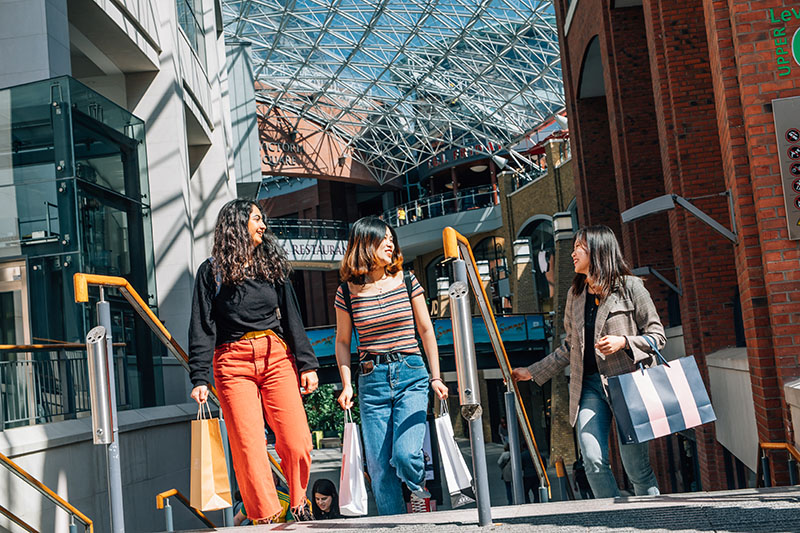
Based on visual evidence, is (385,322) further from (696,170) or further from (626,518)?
(696,170)

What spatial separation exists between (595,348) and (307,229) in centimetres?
4131

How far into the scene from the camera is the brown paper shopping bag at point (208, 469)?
Result: 4180 millimetres

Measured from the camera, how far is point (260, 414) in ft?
14.1

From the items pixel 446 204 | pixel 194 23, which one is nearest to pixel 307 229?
pixel 446 204

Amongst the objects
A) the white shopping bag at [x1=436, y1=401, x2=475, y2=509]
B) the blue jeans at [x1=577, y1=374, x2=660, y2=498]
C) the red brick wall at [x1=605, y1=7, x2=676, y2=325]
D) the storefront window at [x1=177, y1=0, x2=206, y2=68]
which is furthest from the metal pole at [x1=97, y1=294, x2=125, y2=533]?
the storefront window at [x1=177, y1=0, x2=206, y2=68]

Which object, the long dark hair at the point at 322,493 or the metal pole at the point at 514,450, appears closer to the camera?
the metal pole at the point at 514,450

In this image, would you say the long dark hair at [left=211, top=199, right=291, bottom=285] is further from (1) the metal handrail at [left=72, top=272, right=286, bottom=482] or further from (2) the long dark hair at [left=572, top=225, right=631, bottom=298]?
(2) the long dark hair at [left=572, top=225, right=631, bottom=298]

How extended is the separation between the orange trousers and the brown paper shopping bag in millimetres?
88

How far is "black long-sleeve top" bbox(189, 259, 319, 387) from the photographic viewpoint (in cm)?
428

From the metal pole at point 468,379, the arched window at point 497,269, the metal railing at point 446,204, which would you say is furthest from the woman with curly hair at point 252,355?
the metal railing at point 446,204

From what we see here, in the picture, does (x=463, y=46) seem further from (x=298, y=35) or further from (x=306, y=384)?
(x=306, y=384)

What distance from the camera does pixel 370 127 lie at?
49.9 m

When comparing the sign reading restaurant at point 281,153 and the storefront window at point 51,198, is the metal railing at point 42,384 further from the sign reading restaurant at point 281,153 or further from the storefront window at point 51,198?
the sign reading restaurant at point 281,153

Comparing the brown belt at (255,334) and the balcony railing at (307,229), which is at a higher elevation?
the balcony railing at (307,229)
